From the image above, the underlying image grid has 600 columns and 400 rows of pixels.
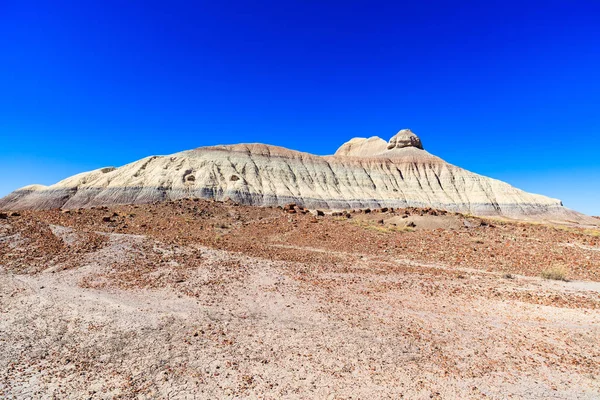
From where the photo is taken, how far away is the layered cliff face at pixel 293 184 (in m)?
55.3

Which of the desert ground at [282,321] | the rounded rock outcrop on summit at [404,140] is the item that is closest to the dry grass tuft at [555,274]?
the desert ground at [282,321]

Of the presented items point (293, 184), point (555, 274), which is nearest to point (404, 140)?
point (293, 184)

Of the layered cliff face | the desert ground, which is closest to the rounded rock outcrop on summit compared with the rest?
the layered cliff face

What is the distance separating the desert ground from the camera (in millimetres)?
5070

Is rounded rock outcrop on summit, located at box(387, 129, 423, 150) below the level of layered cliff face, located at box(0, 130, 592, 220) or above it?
above

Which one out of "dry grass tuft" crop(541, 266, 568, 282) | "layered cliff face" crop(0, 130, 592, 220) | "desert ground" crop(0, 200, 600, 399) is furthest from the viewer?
"layered cliff face" crop(0, 130, 592, 220)

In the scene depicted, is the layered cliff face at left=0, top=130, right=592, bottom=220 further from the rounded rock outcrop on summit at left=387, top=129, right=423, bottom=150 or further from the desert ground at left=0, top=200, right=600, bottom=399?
the desert ground at left=0, top=200, right=600, bottom=399

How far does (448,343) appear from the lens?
6.49 meters

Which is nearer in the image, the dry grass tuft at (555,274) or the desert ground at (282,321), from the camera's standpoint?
the desert ground at (282,321)

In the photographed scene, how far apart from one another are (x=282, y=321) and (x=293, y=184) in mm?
61308

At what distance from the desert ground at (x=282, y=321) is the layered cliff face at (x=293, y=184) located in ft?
140

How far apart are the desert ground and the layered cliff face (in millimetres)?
42636

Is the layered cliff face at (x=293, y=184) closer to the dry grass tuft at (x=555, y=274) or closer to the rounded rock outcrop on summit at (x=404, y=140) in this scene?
the rounded rock outcrop on summit at (x=404, y=140)

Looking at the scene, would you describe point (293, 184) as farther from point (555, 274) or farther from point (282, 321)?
point (282, 321)
